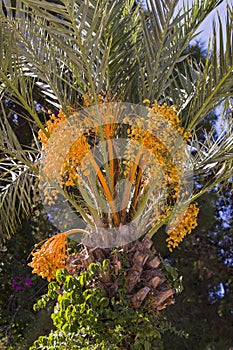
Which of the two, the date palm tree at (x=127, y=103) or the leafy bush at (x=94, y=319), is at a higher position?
the date palm tree at (x=127, y=103)

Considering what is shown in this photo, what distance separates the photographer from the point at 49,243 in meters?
4.22

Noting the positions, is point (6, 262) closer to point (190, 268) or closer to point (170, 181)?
point (190, 268)

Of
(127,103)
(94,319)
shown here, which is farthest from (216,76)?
(94,319)

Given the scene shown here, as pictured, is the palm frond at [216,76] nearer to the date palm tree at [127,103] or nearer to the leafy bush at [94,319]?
the date palm tree at [127,103]

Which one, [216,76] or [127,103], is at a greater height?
[216,76]

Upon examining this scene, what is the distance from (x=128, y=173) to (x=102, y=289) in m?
0.80

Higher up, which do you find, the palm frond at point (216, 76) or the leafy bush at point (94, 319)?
the palm frond at point (216, 76)

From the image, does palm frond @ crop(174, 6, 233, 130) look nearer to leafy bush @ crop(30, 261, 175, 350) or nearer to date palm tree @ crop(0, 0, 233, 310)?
date palm tree @ crop(0, 0, 233, 310)

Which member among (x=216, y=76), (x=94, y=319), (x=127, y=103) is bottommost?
(x=94, y=319)

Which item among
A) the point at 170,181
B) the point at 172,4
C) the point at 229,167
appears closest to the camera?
the point at 172,4

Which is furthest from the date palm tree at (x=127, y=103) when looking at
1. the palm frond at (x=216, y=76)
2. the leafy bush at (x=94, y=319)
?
the leafy bush at (x=94, y=319)

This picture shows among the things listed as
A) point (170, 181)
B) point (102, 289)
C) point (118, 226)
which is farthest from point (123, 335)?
point (170, 181)

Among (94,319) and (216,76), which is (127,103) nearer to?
(216,76)

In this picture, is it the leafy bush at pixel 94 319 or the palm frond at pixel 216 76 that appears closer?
the palm frond at pixel 216 76
